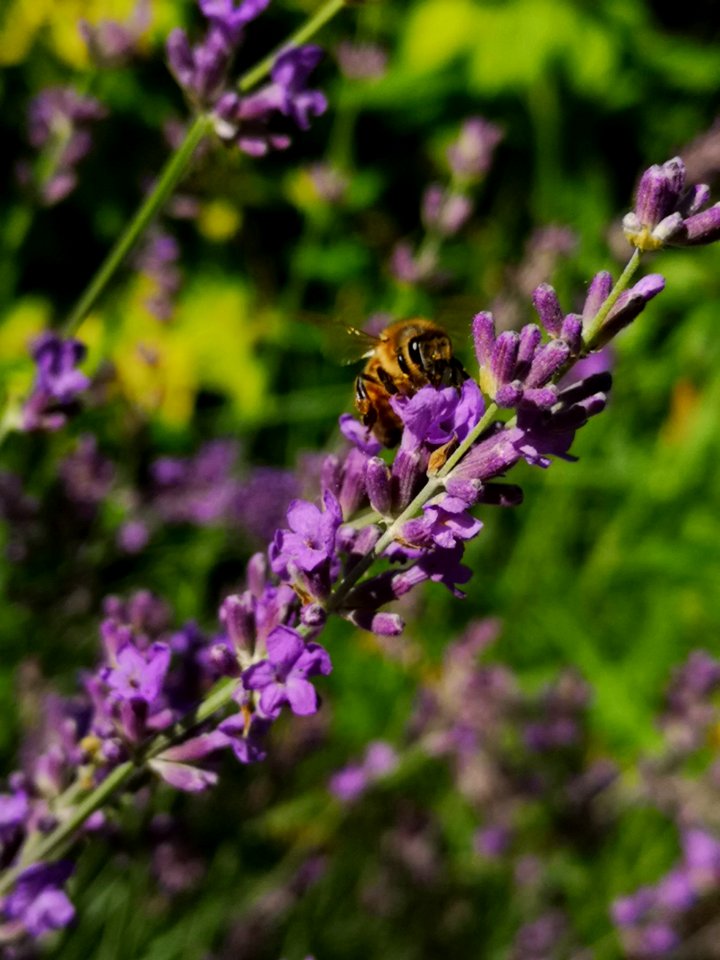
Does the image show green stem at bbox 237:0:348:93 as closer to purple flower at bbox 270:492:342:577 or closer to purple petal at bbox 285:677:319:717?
purple flower at bbox 270:492:342:577

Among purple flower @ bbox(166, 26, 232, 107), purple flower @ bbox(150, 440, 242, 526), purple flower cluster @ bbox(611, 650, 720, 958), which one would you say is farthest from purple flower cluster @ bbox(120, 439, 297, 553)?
purple flower @ bbox(166, 26, 232, 107)

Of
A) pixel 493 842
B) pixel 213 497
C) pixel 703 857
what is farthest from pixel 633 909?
pixel 213 497

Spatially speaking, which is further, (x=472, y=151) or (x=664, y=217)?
(x=472, y=151)

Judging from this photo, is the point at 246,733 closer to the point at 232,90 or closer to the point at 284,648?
the point at 284,648

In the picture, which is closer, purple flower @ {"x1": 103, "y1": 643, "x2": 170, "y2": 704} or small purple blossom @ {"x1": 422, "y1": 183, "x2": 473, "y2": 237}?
purple flower @ {"x1": 103, "y1": 643, "x2": 170, "y2": 704}

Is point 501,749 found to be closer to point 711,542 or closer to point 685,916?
point 685,916

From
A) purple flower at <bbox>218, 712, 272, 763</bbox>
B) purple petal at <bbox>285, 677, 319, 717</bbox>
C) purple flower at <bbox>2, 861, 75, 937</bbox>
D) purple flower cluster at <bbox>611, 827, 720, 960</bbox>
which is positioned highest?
purple petal at <bbox>285, 677, 319, 717</bbox>

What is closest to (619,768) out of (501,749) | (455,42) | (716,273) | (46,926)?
(501,749)
